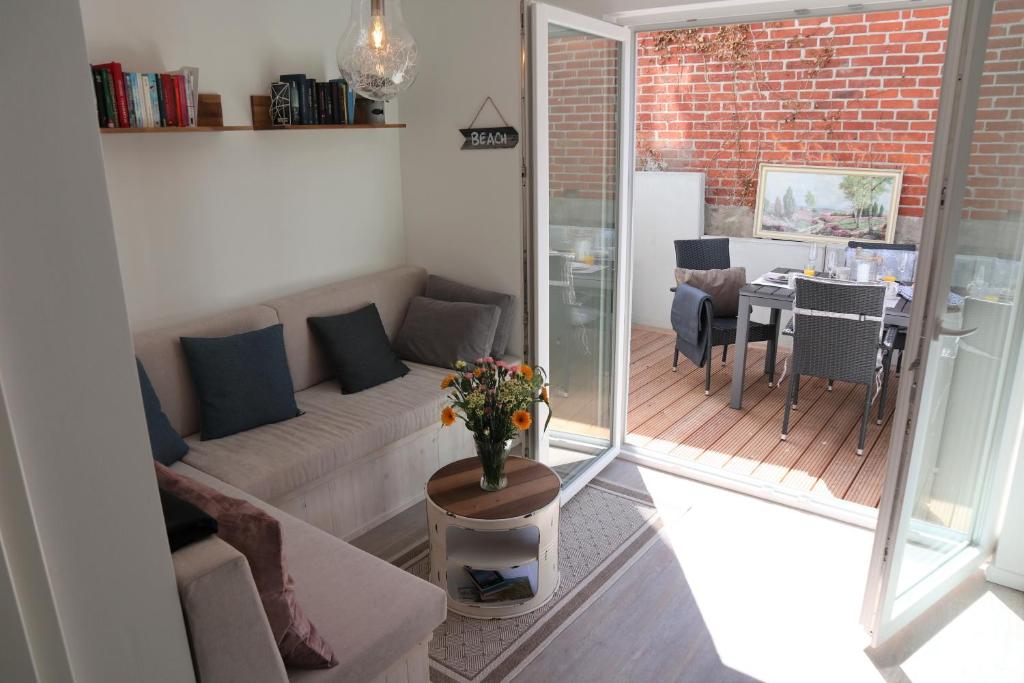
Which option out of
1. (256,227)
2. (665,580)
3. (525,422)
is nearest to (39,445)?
(525,422)

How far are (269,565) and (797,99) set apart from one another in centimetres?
530

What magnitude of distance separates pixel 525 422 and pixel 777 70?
4.19 m

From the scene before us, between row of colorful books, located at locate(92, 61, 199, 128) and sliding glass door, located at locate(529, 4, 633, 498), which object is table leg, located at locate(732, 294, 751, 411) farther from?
row of colorful books, located at locate(92, 61, 199, 128)

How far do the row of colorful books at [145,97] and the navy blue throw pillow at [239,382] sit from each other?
2.93 feet

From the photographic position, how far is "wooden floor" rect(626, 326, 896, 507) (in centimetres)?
400

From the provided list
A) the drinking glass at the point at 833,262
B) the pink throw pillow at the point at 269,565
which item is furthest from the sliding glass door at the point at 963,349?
the pink throw pillow at the point at 269,565

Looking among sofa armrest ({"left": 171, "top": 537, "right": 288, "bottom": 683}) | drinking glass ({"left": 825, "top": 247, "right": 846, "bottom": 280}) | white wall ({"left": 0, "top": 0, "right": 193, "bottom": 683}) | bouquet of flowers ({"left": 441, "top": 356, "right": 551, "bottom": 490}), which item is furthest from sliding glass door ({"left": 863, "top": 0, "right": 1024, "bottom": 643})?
white wall ({"left": 0, "top": 0, "right": 193, "bottom": 683})

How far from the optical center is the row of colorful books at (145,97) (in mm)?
2844

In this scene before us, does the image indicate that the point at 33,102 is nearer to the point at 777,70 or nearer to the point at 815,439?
the point at 815,439

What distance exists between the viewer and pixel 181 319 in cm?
344

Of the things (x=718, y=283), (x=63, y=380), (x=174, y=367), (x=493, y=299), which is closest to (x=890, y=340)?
(x=718, y=283)

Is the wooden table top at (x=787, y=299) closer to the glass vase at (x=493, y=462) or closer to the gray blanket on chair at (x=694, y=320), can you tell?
the gray blanket on chair at (x=694, y=320)

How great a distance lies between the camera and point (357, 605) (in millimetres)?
2115

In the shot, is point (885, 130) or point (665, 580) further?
point (885, 130)
